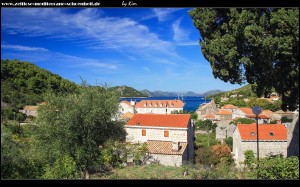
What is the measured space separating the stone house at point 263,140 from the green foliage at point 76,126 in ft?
44.7

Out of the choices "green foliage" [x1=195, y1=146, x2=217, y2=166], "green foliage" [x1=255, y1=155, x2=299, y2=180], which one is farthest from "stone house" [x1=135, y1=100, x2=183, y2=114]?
"green foliage" [x1=255, y1=155, x2=299, y2=180]

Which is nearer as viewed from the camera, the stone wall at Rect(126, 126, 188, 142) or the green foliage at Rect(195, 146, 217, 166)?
the stone wall at Rect(126, 126, 188, 142)

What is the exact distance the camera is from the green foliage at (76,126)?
11.0m

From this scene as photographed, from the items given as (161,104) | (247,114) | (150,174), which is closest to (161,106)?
(161,104)

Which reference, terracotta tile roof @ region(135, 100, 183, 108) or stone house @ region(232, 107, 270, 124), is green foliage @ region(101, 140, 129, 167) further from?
terracotta tile roof @ region(135, 100, 183, 108)

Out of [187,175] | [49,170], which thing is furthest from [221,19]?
[49,170]

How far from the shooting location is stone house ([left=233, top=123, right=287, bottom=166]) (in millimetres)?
21500

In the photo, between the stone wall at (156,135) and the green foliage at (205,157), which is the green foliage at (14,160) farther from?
the green foliage at (205,157)

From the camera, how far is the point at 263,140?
21734 mm

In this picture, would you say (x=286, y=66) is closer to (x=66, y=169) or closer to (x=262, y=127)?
(x=66, y=169)

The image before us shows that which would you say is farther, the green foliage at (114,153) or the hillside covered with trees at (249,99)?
Answer: the hillside covered with trees at (249,99)

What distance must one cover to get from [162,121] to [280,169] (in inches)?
470

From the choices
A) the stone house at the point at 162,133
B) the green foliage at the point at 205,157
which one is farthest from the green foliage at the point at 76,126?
the green foliage at the point at 205,157
